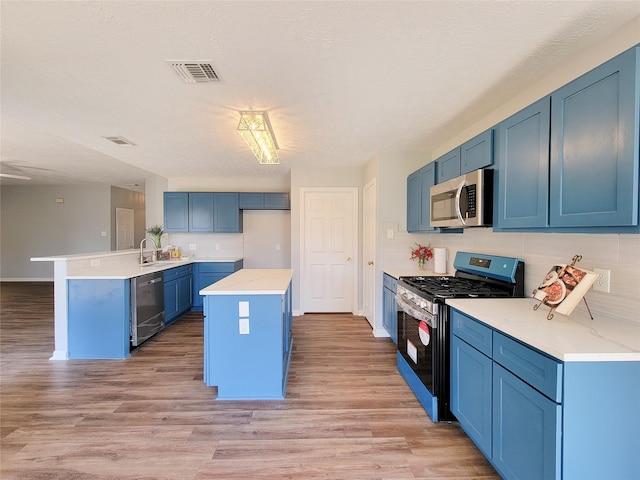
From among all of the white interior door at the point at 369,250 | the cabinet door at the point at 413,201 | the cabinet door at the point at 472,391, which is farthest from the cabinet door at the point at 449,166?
the cabinet door at the point at 472,391

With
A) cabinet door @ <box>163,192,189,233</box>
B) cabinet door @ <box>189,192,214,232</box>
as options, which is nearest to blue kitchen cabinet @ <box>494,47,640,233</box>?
cabinet door @ <box>189,192,214,232</box>

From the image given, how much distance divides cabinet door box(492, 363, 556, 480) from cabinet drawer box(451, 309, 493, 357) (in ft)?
0.41

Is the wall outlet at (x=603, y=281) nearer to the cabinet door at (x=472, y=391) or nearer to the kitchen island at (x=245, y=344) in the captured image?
the cabinet door at (x=472, y=391)

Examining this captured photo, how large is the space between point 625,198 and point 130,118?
3.61 metres

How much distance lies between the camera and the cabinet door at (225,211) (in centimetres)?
509

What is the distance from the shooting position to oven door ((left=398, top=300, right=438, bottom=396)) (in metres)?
2.04

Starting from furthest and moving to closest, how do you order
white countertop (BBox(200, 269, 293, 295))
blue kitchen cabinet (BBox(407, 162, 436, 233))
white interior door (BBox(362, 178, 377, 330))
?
1. white interior door (BBox(362, 178, 377, 330))
2. blue kitchen cabinet (BBox(407, 162, 436, 233))
3. white countertop (BBox(200, 269, 293, 295))

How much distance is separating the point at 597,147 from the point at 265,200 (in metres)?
4.49

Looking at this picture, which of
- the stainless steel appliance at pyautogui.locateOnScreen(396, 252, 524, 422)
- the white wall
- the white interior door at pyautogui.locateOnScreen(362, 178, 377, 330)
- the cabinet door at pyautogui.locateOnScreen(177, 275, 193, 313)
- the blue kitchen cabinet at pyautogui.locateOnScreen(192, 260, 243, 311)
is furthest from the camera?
the white wall

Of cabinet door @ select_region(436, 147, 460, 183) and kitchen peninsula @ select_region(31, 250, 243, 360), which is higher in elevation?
cabinet door @ select_region(436, 147, 460, 183)

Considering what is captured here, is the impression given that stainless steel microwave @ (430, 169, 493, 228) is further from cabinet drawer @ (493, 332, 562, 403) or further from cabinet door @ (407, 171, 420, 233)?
cabinet drawer @ (493, 332, 562, 403)

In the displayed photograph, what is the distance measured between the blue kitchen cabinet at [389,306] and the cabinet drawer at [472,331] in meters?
1.11

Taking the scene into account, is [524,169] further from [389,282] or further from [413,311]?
[389,282]

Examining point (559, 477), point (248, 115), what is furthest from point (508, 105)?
point (559, 477)
